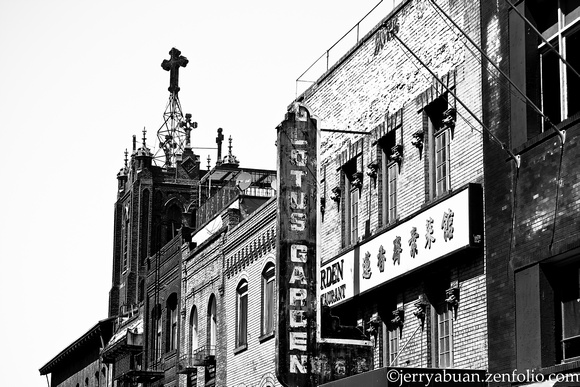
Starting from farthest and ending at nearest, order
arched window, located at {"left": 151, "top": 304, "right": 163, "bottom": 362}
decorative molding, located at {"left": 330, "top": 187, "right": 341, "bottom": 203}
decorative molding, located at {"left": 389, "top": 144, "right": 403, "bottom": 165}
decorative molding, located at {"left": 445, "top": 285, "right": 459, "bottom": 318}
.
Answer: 1. arched window, located at {"left": 151, "top": 304, "right": 163, "bottom": 362}
2. decorative molding, located at {"left": 330, "top": 187, "right": 341, "bottom": 203}
3. decorative molding, located at {"left": 389, "top": 144, "right": 403, "bottom": 165}
4. decorative molding, located at {"left": 445, "top": 285, "right": 459, "bottom": 318}

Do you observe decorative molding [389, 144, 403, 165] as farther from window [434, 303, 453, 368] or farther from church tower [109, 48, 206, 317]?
church tower [109, 48, 206, 317]

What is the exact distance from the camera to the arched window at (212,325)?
37438mm

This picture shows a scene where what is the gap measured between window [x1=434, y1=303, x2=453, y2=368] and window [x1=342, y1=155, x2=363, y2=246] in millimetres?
4430

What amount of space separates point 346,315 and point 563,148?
9140 millimetres

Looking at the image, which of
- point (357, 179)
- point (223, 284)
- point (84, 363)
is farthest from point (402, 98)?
point (84, 363)

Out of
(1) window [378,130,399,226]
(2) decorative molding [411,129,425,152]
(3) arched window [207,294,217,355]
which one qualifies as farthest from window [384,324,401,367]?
(3) arched window [207,294,217,355]

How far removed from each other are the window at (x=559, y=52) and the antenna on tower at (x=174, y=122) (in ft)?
226

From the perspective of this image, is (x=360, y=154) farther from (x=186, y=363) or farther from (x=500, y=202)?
(x=186, y=363)

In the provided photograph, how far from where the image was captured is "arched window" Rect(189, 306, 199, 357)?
129 feet

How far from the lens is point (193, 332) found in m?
39.6

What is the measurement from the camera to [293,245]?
2459 centimetres

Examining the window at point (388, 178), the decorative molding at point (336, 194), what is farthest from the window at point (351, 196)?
the window at point (388, 178)

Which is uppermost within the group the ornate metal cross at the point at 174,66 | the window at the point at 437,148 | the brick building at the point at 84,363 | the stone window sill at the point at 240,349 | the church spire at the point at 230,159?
the ornate metal cross at the point at 174,66

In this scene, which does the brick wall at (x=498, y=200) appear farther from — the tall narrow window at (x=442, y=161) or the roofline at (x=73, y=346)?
the roofline at (x=73, y=346)
